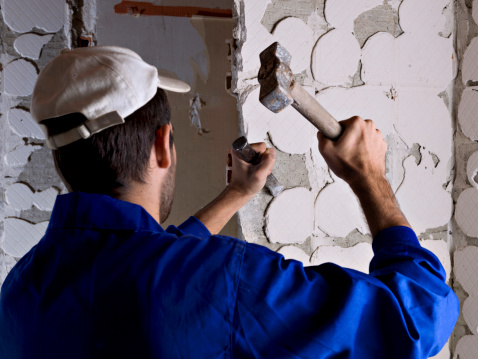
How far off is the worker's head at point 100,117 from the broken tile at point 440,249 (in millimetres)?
1324

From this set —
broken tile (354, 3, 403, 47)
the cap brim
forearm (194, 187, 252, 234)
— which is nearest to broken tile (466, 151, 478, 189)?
broken tile (354, 3, 403, 47)

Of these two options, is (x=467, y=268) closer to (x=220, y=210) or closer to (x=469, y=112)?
(x=469, y=112)

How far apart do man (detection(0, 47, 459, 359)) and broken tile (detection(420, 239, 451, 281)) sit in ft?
3.14

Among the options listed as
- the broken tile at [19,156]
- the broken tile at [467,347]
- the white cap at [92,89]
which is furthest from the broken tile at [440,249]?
the broken tile at [19,156]

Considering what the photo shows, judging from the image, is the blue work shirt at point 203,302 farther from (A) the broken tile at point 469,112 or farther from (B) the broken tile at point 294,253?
(A) the broken tile at point 469,112

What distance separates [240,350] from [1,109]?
1.47 meters

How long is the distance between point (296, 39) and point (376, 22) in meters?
0.35

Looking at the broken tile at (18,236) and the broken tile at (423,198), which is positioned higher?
the broken tile at (423,198)

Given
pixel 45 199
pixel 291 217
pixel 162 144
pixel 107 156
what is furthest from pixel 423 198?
pixel 45 199

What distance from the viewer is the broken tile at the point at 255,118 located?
1.66 meters

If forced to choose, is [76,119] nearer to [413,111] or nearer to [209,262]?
[209,262]

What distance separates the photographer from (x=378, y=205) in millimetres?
1053

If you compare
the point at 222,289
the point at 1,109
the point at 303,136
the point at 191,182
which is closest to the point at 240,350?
the point at 222,289

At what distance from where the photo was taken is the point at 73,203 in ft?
2.97
